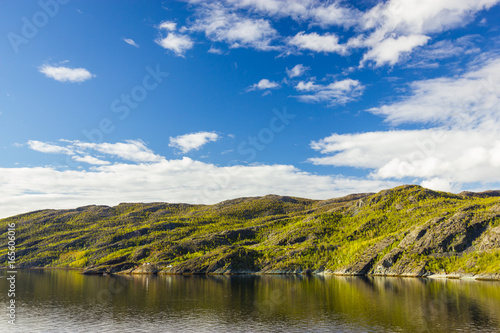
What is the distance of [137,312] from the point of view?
101 m

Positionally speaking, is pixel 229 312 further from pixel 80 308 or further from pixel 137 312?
pixel 80 308

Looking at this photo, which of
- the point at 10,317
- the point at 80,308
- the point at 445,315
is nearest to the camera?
the point at 445,315

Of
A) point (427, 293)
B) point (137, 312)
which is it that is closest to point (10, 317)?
point (137, 312)

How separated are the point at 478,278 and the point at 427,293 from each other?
80.7 meters

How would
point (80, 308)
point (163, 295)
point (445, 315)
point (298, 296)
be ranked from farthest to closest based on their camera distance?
point (163, 295) → point (298, 296) → point (80, 308) → point (445, 315)

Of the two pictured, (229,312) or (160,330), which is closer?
(160,330)

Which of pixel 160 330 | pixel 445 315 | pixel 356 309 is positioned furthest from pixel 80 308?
pixel 445 315

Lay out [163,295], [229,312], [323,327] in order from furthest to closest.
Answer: [163,295]
[229,312]
[323,327]

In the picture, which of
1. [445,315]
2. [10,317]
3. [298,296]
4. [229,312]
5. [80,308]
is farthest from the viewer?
[298,296]

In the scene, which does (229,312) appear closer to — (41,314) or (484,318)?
(41,314)

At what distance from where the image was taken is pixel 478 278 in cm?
18500

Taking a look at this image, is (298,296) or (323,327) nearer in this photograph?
(323,327)

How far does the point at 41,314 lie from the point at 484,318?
11861 centimetres

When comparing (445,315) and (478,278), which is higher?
(445,315)
